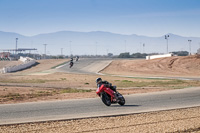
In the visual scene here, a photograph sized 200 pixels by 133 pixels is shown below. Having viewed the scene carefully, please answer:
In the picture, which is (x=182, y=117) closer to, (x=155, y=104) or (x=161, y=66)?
(x=155, y=104)

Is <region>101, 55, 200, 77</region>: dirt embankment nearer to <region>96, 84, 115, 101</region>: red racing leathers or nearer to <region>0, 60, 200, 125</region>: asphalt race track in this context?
<region>0, 60, 200, 125</region>: asphalt race track

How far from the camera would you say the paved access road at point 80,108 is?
13.1 m

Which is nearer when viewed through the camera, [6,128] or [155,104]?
[6,128]

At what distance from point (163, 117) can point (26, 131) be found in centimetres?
540

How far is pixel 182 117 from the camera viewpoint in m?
12.9

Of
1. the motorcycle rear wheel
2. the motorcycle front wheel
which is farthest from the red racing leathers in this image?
the motorcycle front wheel

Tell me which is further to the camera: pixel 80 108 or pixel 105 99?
pixel 105 99

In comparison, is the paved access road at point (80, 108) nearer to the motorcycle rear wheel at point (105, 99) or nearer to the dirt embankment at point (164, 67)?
the motorcycle rear wheel at point (105, 99)

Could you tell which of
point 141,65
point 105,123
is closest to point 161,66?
point 141,65

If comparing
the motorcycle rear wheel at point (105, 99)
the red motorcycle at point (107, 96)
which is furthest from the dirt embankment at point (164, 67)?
the motorcycle rear wheel at point (105, 99)

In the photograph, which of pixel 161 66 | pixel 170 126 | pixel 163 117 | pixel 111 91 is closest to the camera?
pixel 170 126

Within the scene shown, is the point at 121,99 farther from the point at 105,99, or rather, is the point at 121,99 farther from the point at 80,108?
the point at 80,108

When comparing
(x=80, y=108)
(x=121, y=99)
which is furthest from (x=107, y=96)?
(x=80, y=108)

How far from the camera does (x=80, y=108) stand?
15.1 meters
